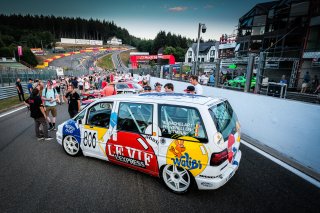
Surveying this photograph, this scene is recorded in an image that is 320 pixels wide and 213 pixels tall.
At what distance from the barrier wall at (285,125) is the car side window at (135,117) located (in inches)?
135

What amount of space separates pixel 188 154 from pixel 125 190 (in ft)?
4.51

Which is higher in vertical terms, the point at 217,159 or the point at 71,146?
the point at 217,159

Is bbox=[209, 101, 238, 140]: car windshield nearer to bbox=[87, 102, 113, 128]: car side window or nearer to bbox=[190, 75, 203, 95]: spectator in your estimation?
bbox=[87, 102, 113, 128]: car side window

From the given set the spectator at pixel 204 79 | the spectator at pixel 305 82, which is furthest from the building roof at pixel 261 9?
the spectator at pixel 305 82

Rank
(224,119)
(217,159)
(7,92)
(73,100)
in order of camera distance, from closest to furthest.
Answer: (217,159) → (224,119) → (73,100) → (7,92)

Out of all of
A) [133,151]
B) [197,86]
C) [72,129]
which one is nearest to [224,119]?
[133,151]

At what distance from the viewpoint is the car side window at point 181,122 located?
312cm

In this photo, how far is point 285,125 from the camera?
4.71m

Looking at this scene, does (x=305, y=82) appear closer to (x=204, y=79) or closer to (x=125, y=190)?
(x=204, y=79)

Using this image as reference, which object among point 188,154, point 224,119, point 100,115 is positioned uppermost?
point 224,119

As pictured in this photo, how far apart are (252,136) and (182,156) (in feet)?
12.4

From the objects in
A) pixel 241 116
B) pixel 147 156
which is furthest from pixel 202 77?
pixel 147 156

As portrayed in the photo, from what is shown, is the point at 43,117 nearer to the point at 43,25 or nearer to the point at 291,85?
the point at 291,85

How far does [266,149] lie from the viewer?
16.8 feet
